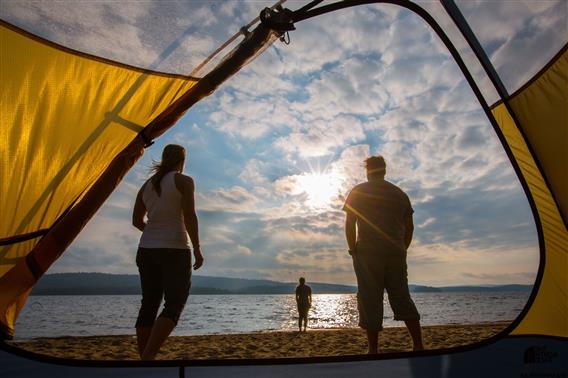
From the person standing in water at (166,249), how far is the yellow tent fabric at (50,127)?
0.33 metres

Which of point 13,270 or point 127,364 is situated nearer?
point 127,364

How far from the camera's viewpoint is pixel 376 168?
9.52ft

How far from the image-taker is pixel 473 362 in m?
2.00

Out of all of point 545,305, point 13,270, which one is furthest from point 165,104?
point 545,305

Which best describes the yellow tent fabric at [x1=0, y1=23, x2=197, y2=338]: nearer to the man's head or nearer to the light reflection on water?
the light reflection on water

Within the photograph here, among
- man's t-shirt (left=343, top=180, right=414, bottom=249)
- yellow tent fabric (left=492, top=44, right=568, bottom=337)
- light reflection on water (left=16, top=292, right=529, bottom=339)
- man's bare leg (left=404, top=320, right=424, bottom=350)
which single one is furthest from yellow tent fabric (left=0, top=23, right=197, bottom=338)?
yellow tent fabric (left=492, top=44, right=568, bottom=337)

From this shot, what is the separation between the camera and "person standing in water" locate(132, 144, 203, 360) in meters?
2.22

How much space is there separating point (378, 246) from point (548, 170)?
1.22 m

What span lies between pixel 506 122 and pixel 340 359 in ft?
7.10

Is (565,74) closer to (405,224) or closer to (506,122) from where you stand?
(506,122)

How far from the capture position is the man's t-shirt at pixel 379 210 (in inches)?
107

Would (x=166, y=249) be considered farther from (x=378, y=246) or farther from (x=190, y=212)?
(x=378, y=246)

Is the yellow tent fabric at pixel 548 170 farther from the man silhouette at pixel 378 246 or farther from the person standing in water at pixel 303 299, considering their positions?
the person standing in water at pixel 303 299

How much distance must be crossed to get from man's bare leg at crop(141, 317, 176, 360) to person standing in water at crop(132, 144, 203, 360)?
20mm
